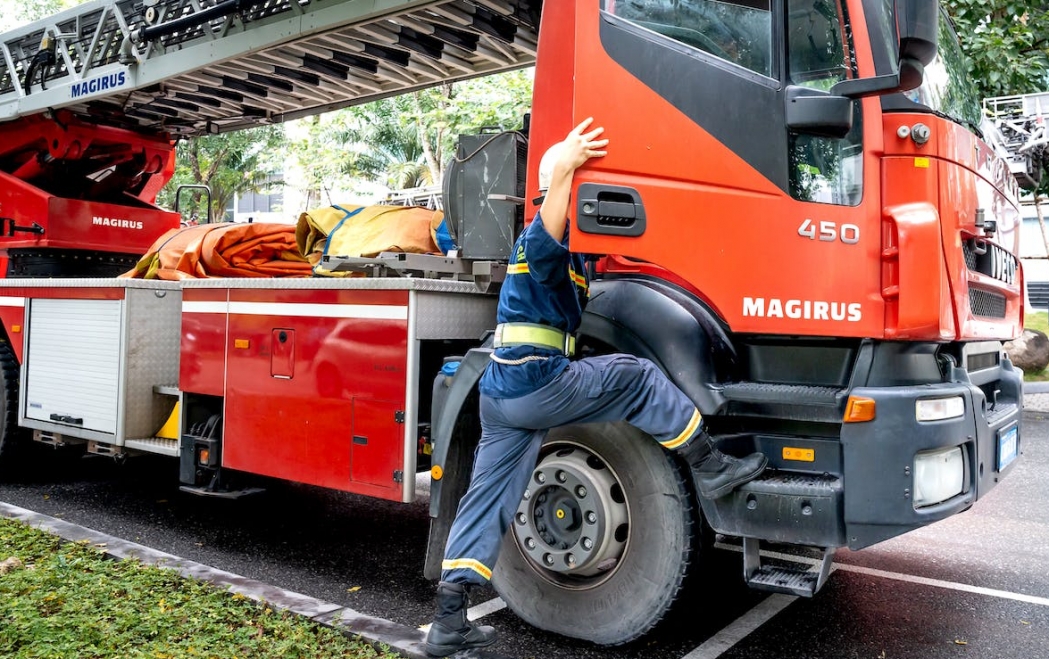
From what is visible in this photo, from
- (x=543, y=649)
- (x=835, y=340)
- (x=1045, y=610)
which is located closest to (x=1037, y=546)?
(x=1045, y=610)

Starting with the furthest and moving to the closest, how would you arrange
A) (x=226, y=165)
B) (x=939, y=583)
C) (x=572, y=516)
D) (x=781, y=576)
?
1. (x=226, y=165)
2. (x=939, y=583)
3. (x=572, y=516)
4. (x=781, y=576)

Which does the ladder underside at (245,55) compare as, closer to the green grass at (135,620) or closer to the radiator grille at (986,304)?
the radiator grille at (986,304)

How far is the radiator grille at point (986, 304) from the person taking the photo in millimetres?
3514

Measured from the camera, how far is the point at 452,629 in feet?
11.0

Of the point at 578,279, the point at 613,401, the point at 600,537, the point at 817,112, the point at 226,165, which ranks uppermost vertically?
the point at 226,165

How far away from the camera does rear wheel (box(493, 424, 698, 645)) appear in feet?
11.2

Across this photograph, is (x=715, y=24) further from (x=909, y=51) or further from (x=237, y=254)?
(x=237, y=254)

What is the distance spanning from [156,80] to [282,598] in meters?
3.78

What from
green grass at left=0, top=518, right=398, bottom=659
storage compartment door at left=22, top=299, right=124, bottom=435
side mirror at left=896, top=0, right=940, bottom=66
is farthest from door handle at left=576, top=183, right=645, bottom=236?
storage compartment door at left=22, top=299, right=124, bottom=435

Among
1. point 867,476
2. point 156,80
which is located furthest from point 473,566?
point 156,80

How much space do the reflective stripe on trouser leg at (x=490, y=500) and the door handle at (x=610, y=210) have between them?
78cm

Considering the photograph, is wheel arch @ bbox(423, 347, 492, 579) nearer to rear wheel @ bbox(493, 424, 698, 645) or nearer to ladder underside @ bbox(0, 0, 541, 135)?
rear wheel @ bbox(493, 424, 698, 645)

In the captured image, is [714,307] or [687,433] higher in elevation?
[714,307]

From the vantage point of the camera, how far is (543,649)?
3.71 meters
